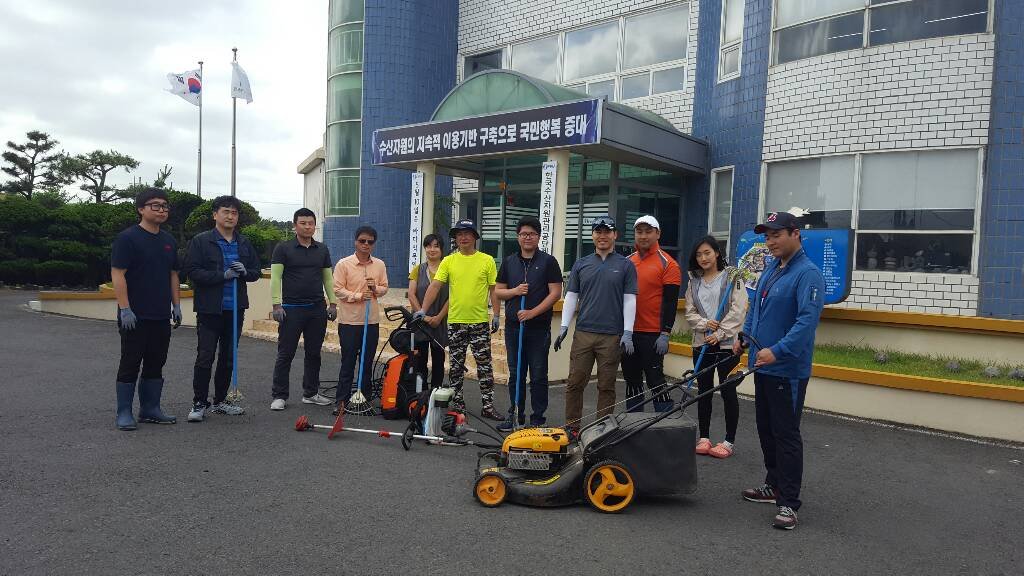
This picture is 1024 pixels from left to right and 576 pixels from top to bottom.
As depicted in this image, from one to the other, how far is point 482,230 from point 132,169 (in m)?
40.3

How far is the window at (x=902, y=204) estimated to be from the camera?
31.7 feet

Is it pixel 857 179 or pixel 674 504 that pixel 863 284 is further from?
pixel 674 504

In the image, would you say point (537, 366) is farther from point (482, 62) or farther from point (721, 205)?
point (482, 62)

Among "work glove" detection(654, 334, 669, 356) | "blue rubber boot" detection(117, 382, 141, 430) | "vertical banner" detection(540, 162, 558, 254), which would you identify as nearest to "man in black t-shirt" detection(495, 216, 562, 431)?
"work glove" detection(654, 334, 669, 356)

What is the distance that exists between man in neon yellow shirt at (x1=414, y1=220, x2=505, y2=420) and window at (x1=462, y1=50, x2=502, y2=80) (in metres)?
11.7

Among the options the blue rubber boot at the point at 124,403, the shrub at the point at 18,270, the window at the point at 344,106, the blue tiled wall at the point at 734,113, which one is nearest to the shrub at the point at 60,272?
the shrub at the point at 18,270

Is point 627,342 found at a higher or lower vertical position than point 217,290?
lower

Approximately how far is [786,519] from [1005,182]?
312 inches

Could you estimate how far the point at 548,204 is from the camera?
1136cm

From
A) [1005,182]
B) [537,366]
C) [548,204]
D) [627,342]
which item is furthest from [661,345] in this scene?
[1005,182]

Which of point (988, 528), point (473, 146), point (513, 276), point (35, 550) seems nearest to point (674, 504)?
point (988, 528)

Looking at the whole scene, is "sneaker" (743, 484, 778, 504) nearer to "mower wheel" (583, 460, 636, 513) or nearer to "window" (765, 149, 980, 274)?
"mower wheel" (583, 460, 636, 513)

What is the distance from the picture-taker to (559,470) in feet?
14.5

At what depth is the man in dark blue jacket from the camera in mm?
6230
